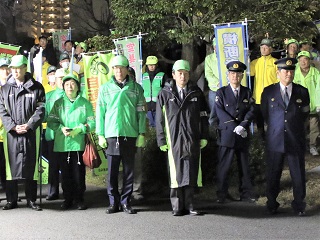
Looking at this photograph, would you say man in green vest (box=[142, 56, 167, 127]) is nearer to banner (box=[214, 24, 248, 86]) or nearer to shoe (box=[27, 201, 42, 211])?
banner (box=[214, 24, 248, 86])

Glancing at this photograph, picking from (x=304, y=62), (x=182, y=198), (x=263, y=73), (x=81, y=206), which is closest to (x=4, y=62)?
(x=81, y=206)

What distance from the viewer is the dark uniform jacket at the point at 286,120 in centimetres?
Result: 746

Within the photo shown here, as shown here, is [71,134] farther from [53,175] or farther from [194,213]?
[194,213]

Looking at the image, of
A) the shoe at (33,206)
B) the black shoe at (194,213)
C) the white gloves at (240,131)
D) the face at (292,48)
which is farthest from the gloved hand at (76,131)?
the face at (292,48)

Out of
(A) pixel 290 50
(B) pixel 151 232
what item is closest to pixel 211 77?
(A) pixel 290 50

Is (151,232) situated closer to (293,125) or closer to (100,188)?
(293,125)

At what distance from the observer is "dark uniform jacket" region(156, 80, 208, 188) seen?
7.57 metres

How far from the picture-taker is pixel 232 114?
816 centimetres

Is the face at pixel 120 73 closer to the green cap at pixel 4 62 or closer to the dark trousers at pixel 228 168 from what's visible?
the dark trousers at pixel 228 168

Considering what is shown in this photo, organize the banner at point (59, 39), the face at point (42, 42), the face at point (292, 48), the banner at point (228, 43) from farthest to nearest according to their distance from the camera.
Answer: the banner at point (59, 39)
the face at point (42, 42)
the face at point (292, 48)
the banner at point (228, 43)

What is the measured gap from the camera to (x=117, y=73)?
25.7ft

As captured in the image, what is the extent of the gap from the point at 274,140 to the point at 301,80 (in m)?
3.59

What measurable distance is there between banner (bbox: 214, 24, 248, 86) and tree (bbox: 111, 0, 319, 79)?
705mm

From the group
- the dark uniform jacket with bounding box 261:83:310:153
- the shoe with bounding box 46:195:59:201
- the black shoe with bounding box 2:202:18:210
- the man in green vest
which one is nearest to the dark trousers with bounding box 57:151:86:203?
the black shoe with bounding box 2:202:18:210
